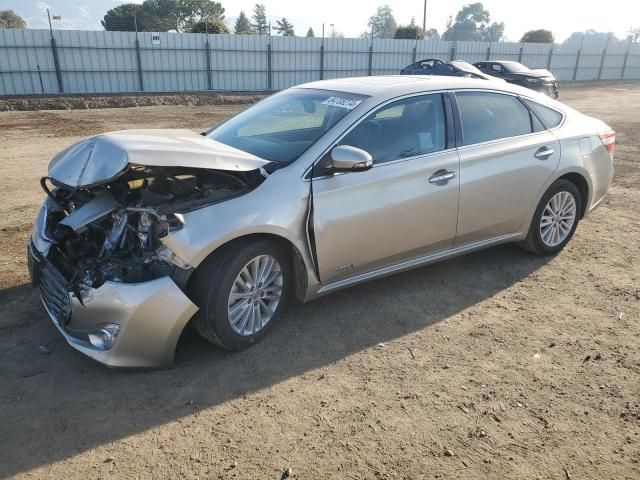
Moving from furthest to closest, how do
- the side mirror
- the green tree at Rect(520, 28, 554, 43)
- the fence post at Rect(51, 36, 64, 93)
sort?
the green tree at Rect(520, 28, 554, 43), the fence post at Rect(51, 36, 64, 93), the side mirror

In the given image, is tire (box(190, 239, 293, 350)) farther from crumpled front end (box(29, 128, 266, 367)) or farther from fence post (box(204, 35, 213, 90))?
fence post (box(204, 35, 213, 90))

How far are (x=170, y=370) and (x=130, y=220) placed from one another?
3.27 feet

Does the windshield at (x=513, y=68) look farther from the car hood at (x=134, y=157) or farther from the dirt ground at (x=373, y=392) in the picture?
the car hood at (x=134, y=157)

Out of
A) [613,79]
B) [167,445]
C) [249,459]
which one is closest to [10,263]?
[167,445]

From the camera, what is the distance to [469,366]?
3479 mm

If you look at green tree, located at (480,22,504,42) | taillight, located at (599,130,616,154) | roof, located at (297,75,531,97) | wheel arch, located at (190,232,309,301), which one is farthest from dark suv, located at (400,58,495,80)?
green tree, located at (480,22,504,42)

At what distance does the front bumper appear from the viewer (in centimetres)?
303

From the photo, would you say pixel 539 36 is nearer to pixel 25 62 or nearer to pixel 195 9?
pixel 195 9

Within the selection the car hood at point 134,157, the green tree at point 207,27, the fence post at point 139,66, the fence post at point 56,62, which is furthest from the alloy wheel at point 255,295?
the green tree at point 207,27

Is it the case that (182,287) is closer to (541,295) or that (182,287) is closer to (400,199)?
(400,199)

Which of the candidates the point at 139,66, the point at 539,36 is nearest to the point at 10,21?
the point at 139,66

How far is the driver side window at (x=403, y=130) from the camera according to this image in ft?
12.8

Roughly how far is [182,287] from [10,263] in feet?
8.74

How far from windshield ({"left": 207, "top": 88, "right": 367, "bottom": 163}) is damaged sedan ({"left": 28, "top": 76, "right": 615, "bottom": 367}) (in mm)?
17
